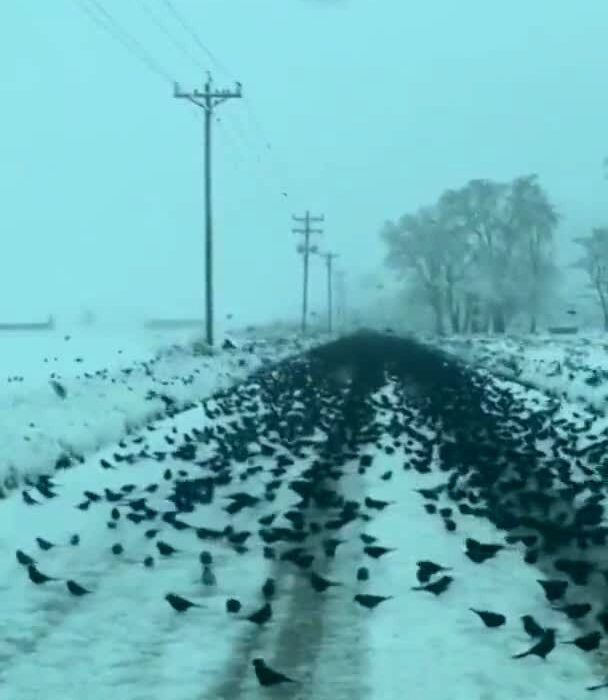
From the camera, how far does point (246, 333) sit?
343 feet

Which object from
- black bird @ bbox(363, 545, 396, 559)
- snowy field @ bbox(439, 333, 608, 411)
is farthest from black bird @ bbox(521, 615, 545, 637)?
snowy field @ bbox(439, 333, 608, 411)

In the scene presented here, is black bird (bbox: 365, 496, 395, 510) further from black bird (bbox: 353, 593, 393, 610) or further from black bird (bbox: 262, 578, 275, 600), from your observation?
black bird (bbox: 353, 593, 393, 610)

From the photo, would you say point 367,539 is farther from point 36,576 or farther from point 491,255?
point 491,255

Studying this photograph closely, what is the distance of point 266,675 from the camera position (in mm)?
7234

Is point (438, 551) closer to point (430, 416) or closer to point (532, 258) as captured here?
point (430, 416)

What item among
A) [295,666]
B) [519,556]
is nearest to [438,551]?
[519,556]

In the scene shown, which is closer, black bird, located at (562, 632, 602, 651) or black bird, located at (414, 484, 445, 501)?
black bird, located at (562, 632, 602, 651)

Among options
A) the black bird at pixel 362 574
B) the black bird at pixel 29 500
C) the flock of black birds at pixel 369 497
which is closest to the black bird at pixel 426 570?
the flock of black birds at pixel 369 497

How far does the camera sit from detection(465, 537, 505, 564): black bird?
413 inches

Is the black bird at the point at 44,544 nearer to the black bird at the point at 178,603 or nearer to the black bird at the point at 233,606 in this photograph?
the black bird at the point at 178,603

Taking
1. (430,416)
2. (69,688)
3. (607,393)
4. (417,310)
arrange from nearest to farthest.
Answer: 1. (69,688)
2. (430,416)
3. (607,393)
4. (417,310)

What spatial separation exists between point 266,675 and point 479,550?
12.6 feet

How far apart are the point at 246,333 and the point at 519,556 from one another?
94099 mm

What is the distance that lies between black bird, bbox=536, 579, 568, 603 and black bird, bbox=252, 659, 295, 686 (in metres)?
2.55
